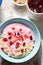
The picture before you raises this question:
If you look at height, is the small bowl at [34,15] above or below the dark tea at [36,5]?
below

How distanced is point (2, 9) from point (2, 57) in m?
0.24

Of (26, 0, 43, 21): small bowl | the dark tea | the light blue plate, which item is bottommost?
the light blue plate

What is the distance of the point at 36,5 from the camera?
0.91 m

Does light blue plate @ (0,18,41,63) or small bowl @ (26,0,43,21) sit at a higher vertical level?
small bowl @ (26,0,43,21)

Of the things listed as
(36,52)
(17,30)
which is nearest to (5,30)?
(17,30)

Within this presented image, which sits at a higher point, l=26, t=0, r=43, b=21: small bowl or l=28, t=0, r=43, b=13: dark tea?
l=28, t=0, r=43, b=13: dark tea

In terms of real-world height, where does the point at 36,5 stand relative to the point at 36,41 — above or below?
above

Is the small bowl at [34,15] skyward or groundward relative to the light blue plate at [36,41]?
skyward

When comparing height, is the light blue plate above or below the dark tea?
below

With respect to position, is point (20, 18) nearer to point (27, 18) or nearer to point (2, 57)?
point (27, 18)

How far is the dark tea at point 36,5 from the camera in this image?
0.89 m

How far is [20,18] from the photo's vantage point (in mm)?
894

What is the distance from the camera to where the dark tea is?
894mm

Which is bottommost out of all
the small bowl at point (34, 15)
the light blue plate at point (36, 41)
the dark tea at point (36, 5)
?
the light blue plate at point (36, 41)
